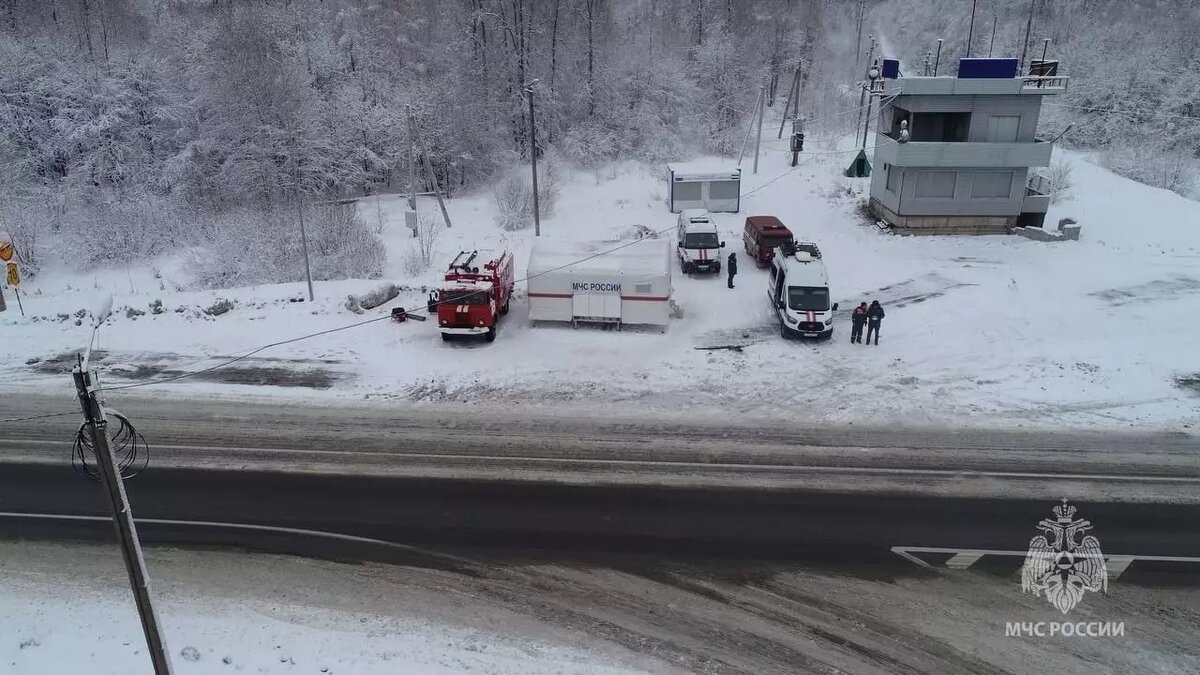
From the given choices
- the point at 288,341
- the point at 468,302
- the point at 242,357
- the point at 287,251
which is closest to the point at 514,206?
the point at 287,251

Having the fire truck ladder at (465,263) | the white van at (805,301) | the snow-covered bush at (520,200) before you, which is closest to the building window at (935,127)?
the white van at (805,301)

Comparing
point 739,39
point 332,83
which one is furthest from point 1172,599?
point 739,39

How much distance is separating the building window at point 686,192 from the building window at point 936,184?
34.8 ft

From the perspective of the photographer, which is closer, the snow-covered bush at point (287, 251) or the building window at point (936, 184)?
the building window at point (936, 184)

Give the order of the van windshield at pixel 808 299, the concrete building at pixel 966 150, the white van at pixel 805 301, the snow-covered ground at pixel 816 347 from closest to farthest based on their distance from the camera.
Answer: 1. the snow-covered ground at pixel 816 347
2. the white van at pixel 805 301
3. the van windshield at pixel 808 299
4. the concrete building at pixel 966 150

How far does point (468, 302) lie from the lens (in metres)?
23.6

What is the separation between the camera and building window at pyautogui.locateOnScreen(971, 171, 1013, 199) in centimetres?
3344

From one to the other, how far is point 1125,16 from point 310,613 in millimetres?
95633

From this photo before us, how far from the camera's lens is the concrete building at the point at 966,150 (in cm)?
3241

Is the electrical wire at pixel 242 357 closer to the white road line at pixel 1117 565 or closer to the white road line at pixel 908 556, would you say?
the white road line at pixel 908 556

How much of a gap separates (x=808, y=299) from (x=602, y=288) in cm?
662

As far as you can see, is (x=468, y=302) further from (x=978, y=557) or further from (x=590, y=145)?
(x=590, y=145)

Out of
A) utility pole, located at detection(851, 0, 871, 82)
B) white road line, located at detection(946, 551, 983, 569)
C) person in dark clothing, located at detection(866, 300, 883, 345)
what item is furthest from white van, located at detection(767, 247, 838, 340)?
utility pole, located at detection(851, 0, 871, 82)

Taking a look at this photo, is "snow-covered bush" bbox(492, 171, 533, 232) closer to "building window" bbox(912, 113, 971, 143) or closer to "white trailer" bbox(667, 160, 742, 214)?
"white trailer" bbox(667, 160, 742, 214)
